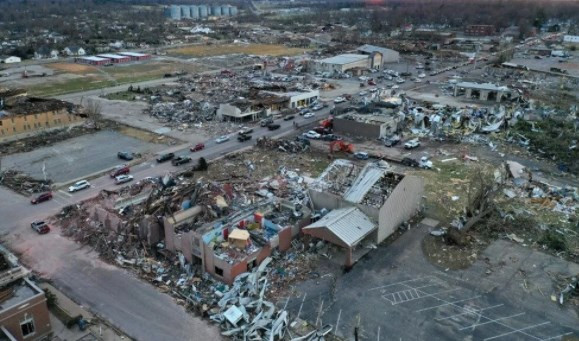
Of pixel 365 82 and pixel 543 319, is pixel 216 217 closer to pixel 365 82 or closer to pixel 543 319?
pixel 543 319

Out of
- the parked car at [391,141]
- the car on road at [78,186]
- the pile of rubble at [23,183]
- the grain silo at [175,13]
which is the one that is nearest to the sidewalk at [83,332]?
the car on road at [78,186]

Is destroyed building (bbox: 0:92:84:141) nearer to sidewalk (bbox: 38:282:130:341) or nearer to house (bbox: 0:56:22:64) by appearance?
sidewalk (bbox: 38:282:130:341)

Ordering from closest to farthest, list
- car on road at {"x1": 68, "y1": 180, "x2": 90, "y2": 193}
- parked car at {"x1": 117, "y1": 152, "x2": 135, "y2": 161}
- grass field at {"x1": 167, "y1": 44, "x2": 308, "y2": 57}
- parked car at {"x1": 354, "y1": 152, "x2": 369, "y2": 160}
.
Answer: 1. car on road at {"x1": 68, "y1": 180, "x2": 90, "y2": 193}
2. parked car at {"x1": 354, "y1": 152, "x2": 369, "y2": 160}
3. parked car at {"x1": 117, "y1": 152, "x2": 135, "y2": 161}
4. grass field at {"x1": 167, "y1": 44, "x2": 308, "y2": 57}

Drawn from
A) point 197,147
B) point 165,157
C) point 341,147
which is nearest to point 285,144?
point 341,147

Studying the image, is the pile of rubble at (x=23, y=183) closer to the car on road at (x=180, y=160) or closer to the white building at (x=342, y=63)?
the car on road at (x=180, y=160)

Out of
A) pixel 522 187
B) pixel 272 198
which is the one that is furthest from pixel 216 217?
pixel 522 187

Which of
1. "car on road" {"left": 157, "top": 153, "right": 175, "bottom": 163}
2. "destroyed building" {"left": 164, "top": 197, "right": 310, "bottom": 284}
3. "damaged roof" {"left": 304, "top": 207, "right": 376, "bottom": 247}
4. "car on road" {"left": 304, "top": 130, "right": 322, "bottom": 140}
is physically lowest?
"car on road" {"left": 157, "top": 153, "right": 175, "bottom": 163}

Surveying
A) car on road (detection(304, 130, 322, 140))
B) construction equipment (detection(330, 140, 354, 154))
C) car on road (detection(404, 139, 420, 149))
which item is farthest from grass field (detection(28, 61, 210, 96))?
car on road (detection(404, 139, 420, 149))
